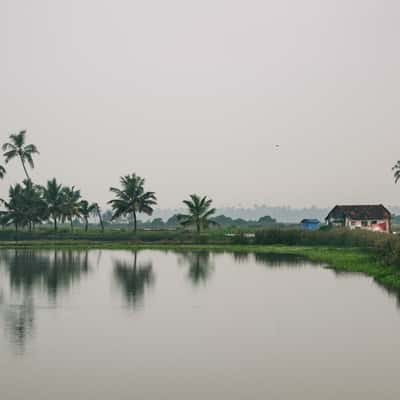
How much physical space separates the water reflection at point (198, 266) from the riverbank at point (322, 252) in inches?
262

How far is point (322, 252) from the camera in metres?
56.7

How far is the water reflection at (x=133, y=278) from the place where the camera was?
29750 mm

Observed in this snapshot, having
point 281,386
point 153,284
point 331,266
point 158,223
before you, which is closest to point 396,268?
point 331,266

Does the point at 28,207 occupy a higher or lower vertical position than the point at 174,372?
higher

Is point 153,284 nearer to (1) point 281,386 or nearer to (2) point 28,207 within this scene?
(1) point 281,386

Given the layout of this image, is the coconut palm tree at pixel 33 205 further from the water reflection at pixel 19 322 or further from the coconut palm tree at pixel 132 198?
the water reflection at pixel 19 322

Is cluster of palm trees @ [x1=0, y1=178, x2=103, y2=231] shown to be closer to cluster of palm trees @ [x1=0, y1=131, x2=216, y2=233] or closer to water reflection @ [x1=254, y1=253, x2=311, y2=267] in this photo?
cluster of palm trees @ [x1=0, y1=131, x2=216, y2=233]

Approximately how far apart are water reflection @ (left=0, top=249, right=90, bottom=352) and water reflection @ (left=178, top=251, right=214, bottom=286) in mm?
7077

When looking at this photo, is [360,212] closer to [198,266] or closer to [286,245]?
[286,245]

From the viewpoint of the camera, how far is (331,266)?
44469 millimetres

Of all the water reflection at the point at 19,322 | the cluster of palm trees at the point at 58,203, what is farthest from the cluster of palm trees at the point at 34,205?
the water reflection at the point at 19,322

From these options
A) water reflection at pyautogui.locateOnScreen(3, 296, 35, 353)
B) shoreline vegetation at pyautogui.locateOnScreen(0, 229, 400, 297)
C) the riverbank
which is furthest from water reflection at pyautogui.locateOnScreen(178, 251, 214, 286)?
water reflection at pyautogui.locateOnScreen(3, 296, 35, 353)

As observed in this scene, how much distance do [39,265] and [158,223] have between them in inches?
5696

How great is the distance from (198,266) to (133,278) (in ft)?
31.1
